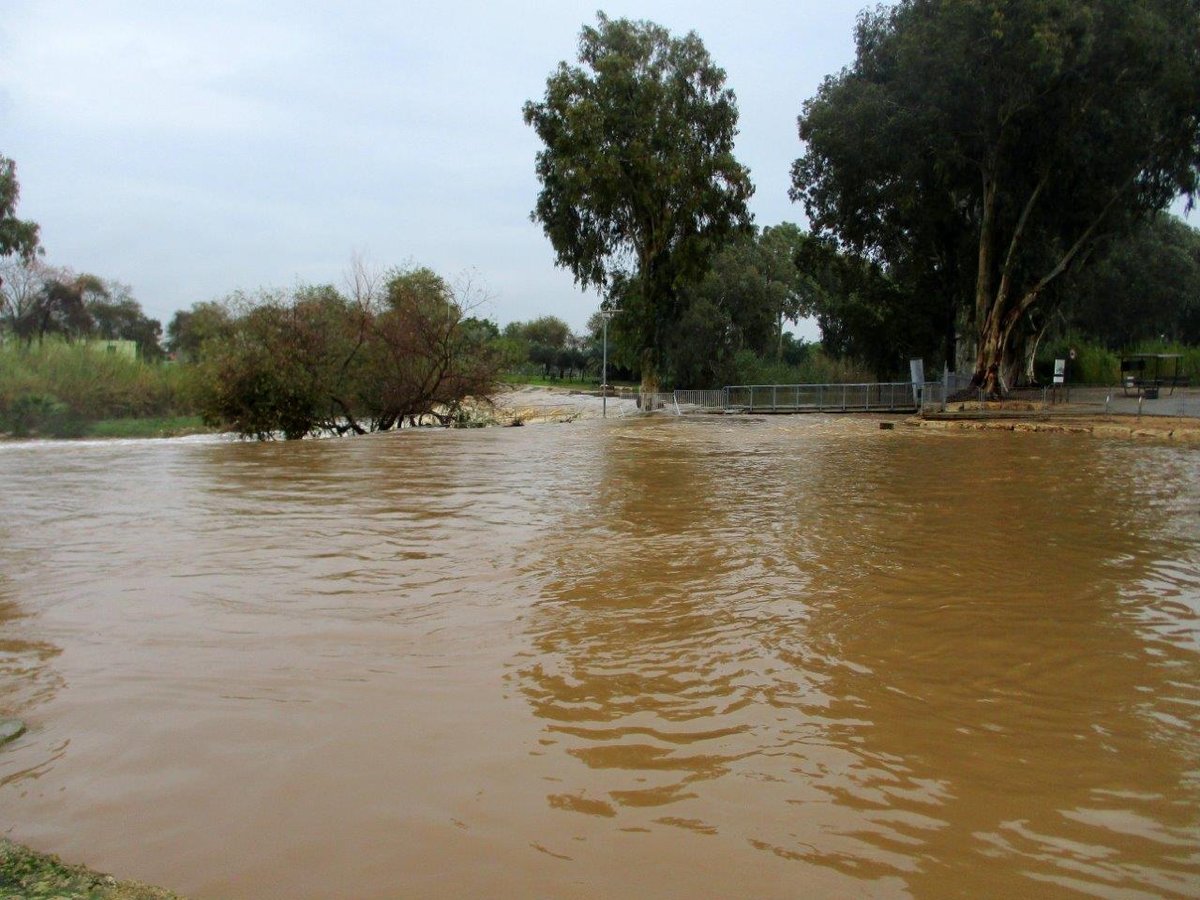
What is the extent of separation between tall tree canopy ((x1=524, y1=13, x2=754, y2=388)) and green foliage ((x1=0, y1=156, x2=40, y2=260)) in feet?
71.9

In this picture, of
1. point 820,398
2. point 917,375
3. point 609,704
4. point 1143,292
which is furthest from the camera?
point 1143,292

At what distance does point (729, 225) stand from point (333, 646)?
115 feet

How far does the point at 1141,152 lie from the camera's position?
1045 inches

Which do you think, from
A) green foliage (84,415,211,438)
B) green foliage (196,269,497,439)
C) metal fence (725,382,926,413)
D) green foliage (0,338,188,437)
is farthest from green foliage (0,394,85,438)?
metal fence (725,382,926,413)

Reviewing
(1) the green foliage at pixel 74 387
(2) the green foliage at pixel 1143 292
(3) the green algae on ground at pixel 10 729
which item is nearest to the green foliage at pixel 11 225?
(1) the green foliage at pixel 74 387

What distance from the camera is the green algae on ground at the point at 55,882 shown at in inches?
90.7

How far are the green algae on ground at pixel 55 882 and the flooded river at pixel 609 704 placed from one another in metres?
0.15

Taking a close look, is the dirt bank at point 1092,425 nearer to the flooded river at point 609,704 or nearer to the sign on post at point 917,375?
the sign on post at point 917,375

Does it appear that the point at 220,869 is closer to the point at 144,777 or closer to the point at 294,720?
the point at 144,777

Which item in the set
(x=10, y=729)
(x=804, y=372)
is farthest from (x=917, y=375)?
(x=10, y=729)

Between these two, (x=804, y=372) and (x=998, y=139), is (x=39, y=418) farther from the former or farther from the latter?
(x=804, y=372)

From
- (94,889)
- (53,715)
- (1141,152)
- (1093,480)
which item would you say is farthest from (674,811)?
(1141,152)

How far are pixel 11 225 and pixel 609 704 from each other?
42.1 meters

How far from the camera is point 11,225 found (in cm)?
3603
